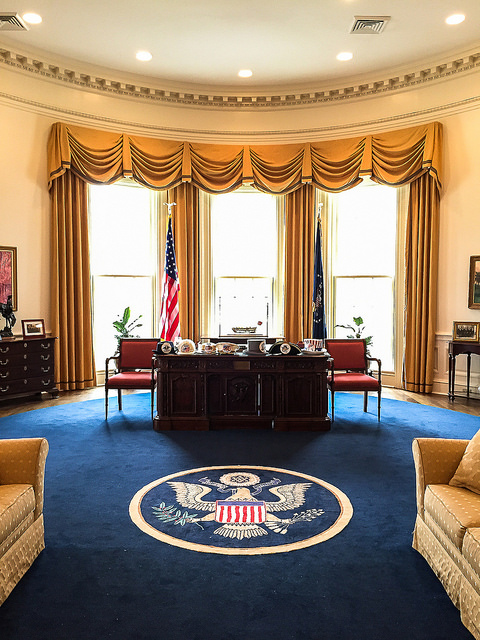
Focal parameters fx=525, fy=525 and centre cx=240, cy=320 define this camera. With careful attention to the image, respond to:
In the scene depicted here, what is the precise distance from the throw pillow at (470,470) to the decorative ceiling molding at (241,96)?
19.5ft

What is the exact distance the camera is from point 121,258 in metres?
8.23

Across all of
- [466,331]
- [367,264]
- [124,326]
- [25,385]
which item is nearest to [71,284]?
[124,326]

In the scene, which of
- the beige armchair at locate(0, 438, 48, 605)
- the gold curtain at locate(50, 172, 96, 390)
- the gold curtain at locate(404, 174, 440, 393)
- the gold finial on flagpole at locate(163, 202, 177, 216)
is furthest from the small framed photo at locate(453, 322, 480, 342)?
the beige armchair at locate(0, 438, 48, 605)

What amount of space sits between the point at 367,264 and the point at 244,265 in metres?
1.96

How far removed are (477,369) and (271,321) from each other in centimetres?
313

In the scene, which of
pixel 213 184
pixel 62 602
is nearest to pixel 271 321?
pixel 213 184

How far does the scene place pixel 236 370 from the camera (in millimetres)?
5480

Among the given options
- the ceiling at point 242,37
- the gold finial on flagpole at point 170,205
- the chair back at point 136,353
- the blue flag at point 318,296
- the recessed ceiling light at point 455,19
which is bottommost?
the chair back at point 136,353

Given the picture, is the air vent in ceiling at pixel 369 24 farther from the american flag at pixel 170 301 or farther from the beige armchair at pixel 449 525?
the beige armchair at pixel 449 525

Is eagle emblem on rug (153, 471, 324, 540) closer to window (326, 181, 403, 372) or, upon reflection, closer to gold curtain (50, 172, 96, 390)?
gold curtain (50, 172, 96, 390)

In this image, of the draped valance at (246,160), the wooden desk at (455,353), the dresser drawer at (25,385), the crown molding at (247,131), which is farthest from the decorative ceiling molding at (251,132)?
the dresser drawer at (25,385)

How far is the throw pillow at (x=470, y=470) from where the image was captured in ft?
8.79

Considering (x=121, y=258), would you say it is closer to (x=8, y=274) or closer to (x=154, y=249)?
(x=154, y=249)

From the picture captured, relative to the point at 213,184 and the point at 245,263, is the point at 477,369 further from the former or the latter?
the point at 213,184
